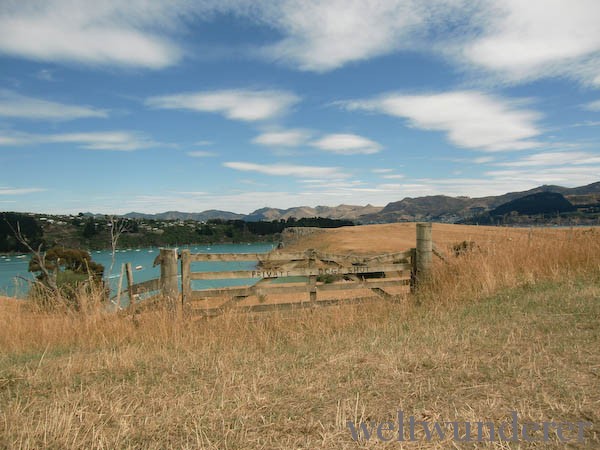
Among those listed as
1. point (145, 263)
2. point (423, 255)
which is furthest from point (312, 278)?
point (145, 263)

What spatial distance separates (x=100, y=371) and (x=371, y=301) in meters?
5.63

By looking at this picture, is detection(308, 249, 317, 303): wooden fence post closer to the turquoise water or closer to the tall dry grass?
the tall dry grass

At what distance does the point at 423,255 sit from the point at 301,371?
6.21 m

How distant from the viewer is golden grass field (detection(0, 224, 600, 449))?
328cm

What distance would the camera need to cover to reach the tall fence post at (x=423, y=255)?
32.9 ft

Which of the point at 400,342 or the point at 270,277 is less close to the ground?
the point at 270,277

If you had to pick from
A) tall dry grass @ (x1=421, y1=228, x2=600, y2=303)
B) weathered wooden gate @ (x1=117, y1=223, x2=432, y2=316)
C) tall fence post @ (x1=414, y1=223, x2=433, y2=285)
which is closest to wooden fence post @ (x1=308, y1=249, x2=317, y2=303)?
weathered wooden gate @ (x1=117, y1=223, x2=432, y2=316)

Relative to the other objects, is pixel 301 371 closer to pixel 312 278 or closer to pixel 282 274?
pixel 282 274

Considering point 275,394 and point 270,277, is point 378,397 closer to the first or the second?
point 275,394

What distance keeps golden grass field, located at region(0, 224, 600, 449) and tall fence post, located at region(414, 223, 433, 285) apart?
114 cm

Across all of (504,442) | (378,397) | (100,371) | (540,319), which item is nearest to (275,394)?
(378,397)

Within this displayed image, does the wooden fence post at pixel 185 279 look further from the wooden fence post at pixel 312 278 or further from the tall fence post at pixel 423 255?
the tall fence post at pixel 423 255

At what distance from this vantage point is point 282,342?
636 centimetres

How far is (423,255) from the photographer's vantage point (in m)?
10.1
